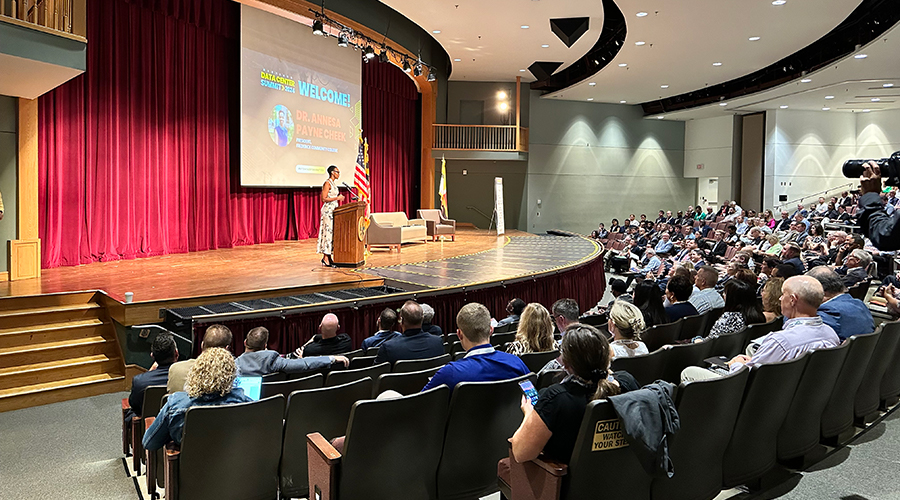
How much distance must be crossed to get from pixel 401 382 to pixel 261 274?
4880 millimetres

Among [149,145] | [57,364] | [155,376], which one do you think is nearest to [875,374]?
[155,376]

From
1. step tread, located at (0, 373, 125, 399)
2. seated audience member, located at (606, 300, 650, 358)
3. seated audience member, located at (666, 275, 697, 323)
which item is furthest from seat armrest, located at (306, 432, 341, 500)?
step tread, located at (0, 373, 125, 399)

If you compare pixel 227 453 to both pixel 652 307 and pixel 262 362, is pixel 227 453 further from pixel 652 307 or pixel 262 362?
pixel 652 307

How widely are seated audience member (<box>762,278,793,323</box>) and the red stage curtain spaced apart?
7.80 m

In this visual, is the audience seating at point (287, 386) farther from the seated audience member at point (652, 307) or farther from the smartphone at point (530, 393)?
the seated audience member at point (652, 307)

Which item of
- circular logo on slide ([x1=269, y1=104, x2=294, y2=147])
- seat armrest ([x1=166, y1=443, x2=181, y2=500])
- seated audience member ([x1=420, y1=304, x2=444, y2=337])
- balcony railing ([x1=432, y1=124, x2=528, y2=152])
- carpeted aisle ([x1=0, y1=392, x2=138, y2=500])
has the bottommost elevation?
carpeted aisle ([x1=0, y1=392, x2=138, y2=500])

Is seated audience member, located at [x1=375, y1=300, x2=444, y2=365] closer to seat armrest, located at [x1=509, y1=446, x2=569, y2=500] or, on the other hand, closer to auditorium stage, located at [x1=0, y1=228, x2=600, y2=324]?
seat armrest, located at [x1=509, y1=446, x2=569, y2=500]

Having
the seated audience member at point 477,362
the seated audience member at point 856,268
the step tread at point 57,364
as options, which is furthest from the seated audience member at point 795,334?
the step tread at point 57,364

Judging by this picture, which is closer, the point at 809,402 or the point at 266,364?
the point at 809,402

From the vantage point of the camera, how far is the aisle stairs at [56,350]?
493 cm

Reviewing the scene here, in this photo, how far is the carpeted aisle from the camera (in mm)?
3303

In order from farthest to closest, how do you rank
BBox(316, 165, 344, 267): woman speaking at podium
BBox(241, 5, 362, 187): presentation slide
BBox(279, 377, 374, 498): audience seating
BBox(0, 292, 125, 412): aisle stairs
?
BBox(241, 5, 362, 187): presentation slide, BBox(316, 165, 344, 267): woman speaking at podium, BBox(0, 292, 125, 412): aisle stairs, BBox(279, 377, 374, 498): audience seating

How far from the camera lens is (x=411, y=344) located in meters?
3.80

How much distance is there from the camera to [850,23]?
38.0 feet
